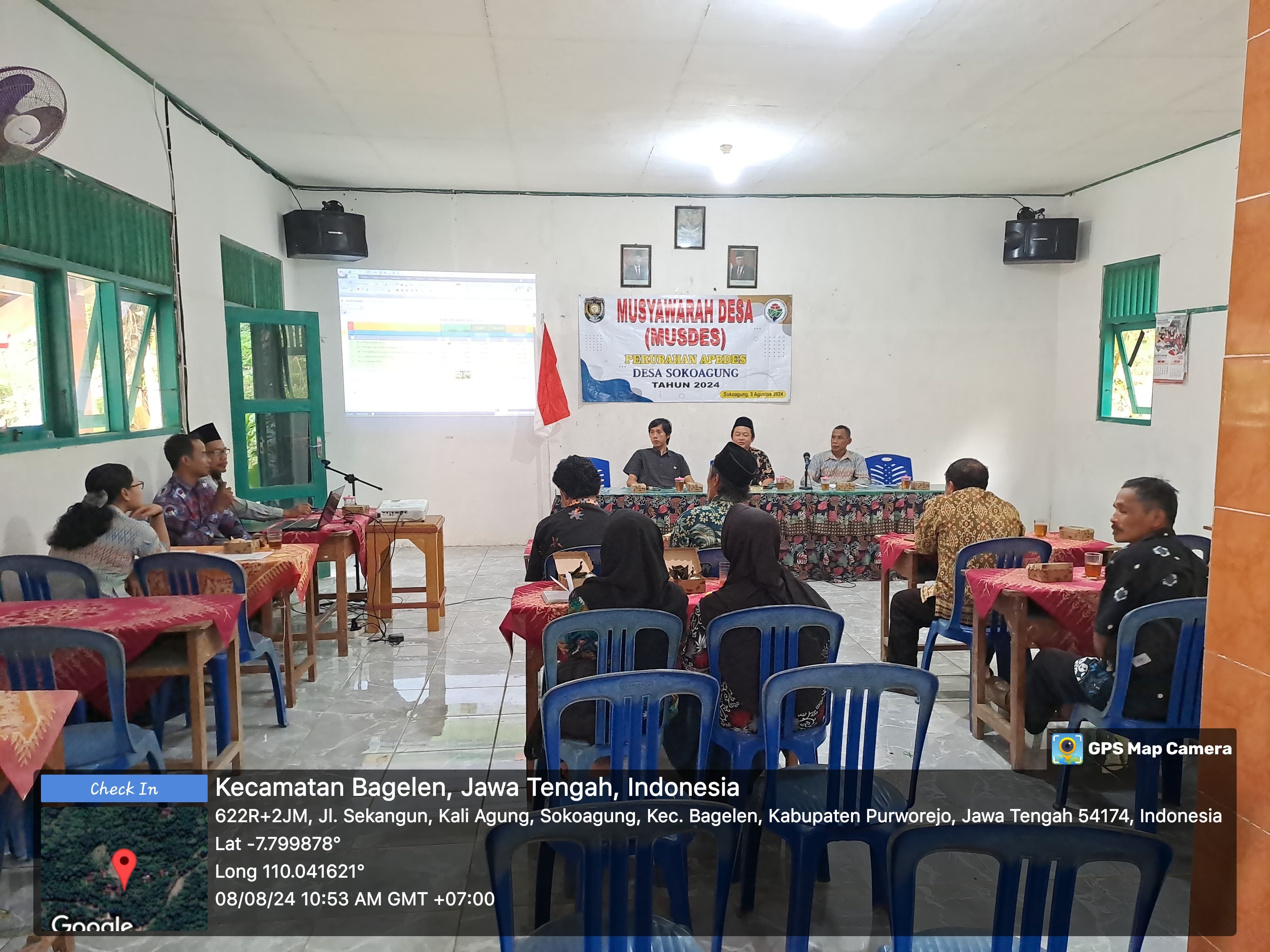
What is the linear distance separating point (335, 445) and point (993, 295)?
6.07 meters

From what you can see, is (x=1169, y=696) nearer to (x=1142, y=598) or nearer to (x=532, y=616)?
(x=1142, y=598)

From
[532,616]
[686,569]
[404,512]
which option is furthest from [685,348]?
[532,616]

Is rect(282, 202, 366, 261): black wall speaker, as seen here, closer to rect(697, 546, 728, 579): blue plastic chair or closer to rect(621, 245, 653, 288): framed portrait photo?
rect(621, 245, 653, 288): framed portrait photo

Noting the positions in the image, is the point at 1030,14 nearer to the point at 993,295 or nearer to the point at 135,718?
the point at 993,295

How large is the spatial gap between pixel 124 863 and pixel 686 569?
199 centimetres

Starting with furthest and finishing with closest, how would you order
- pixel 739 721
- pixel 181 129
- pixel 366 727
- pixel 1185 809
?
pixel 181 129 < pixel 366 727 < pixel 1185 809 < pixel 739 721

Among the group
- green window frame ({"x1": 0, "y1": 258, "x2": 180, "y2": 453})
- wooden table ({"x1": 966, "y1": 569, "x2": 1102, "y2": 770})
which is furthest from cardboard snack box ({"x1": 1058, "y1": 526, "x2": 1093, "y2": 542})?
green window frame ({"x1": 0, "y1": 258, "x2": 180, "y2": 453})

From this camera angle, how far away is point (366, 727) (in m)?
3.52

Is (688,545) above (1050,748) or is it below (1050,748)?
above

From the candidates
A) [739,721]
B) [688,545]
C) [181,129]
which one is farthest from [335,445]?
[739,721]

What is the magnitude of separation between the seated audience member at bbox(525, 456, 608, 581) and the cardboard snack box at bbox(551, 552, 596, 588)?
5.4 inches

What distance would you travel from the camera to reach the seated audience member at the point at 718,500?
3.35 meters

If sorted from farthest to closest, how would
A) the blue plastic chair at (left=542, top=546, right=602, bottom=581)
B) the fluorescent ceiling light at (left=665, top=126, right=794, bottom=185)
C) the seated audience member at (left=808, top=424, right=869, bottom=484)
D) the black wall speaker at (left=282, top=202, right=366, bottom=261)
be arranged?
1. the black wall speaker at (left=282, top=202, right=366, bottom=261)
2. the seated audience member at (left=808, top=424, right=869, bottom=484)
3. the fluorescent ceiling light at (left=665, top=126, right=794, bottom=185)
4. the blue plastic chair at (left=542, top=546, right=602, bottom=581)

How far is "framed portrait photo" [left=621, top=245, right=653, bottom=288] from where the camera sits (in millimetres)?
7375
